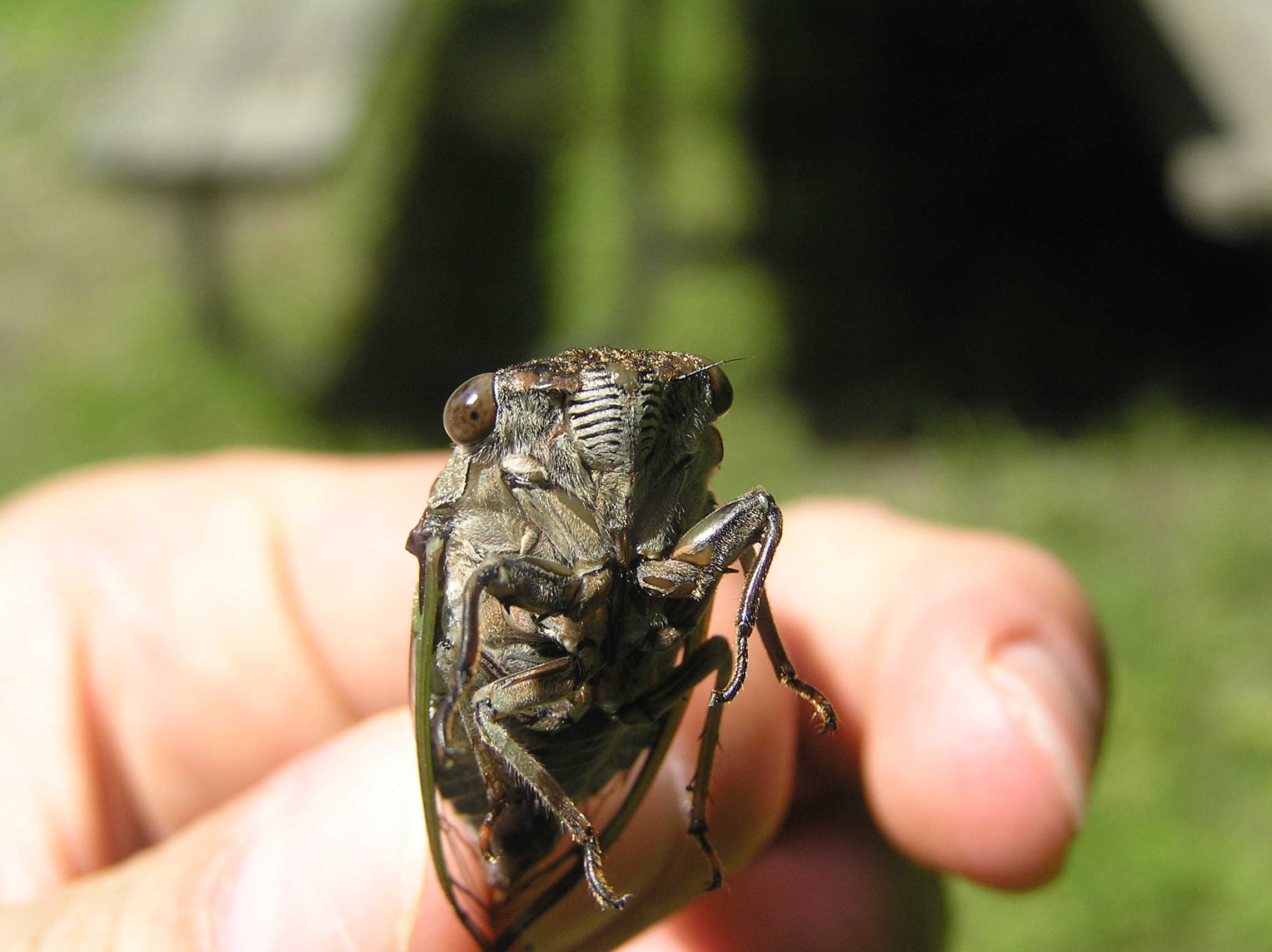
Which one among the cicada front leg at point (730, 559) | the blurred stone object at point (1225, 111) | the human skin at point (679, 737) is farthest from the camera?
the blurred stone object at point (1225, 111)

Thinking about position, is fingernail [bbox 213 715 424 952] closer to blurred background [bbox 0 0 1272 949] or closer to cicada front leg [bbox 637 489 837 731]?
cicada front leg [bbox 637 489 837 731]

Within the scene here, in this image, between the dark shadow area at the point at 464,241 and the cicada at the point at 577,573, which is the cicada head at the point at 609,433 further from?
the dark shadow area at the point at 464,241

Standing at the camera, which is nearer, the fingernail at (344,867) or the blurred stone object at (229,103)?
the fingernail at (344,867)

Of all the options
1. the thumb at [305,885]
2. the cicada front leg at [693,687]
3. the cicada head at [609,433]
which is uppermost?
the cicada head at [609,433]

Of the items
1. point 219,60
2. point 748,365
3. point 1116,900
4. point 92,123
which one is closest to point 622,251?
point 748,365

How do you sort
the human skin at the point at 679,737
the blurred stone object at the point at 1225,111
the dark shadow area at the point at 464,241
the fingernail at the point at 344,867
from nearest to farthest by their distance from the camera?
1. the fingernail at the point at 344,867
2. the human skin at the point at 679,737
3. the blurred stone object at the point at 1225,111
4. the dark shadow area at the point at 464,241

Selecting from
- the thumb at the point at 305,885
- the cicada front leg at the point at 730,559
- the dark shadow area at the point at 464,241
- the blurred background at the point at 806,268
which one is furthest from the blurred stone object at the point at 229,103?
the cicada front leg at the point at 730,559
